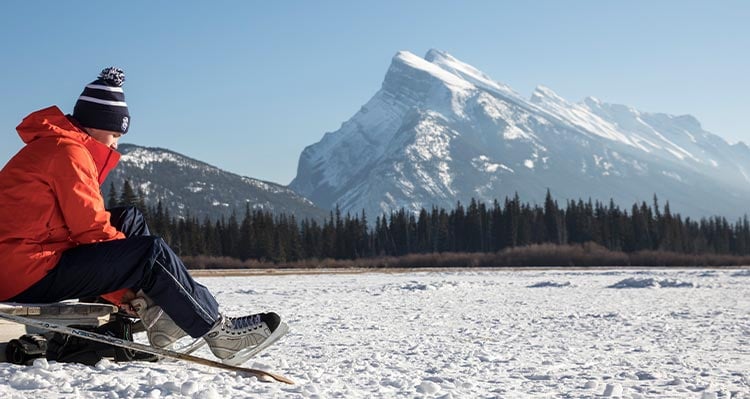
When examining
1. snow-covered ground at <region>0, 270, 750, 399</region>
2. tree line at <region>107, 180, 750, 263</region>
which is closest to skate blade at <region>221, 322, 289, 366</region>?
snow-covered ground at <region>0, 270, 750, 399</region>

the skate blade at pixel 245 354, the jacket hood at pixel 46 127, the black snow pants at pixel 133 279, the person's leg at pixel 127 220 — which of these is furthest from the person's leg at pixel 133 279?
the jacket hood at pixel 46 127

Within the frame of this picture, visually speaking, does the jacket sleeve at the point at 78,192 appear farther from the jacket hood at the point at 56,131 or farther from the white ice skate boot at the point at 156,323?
the white ice skate boot at the point at 156,323

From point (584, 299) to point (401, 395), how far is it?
15.5 m

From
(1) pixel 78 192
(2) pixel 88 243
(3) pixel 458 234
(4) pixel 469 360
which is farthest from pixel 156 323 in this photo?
(3) pixel 458 234

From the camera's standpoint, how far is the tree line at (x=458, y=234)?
11275 cm

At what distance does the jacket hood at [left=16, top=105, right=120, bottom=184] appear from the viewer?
14.6 feet

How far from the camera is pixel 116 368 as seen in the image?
4871 mm

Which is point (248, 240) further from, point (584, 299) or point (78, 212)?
point (78, 212)

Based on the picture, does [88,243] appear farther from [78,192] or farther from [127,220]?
[127,220]

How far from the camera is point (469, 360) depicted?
299 inches

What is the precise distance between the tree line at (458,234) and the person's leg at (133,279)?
99.7m

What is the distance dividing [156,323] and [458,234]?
128952mm

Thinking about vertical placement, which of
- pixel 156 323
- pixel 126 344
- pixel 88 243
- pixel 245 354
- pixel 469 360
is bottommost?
pixel 469 360

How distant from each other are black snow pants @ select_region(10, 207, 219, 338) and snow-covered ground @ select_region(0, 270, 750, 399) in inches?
15.9
